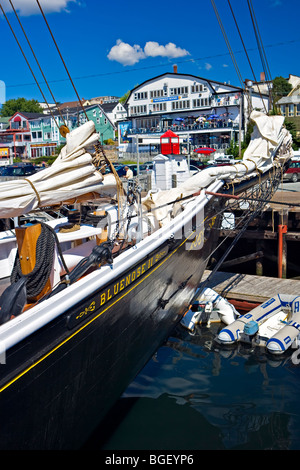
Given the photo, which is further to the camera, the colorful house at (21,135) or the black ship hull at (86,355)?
the colorful house at (21,135)

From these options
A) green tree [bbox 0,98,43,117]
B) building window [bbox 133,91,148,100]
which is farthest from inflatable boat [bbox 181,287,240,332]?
green tree [bbox 0,98,43,117]

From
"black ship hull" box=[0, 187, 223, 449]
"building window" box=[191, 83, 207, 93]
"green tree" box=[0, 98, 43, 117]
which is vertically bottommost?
"black ship hull" box=[0, 187, 223, 449]

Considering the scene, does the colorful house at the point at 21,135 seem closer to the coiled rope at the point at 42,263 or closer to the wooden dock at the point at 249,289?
the wooden dock at the point at 249,289

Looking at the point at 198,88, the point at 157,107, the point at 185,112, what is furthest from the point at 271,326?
the point at 157,107

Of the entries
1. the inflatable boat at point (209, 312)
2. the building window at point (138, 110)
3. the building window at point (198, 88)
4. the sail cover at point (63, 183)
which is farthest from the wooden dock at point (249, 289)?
the building window at point (138, 110)

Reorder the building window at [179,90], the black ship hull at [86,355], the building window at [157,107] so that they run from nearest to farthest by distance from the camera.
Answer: the black ship hull at [86,355], the building window at [179,90], the building window at [157,107]

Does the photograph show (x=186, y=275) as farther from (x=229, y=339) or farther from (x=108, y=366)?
(x=108, y=366)

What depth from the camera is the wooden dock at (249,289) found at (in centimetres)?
1066

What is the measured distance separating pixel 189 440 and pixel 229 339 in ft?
10.4

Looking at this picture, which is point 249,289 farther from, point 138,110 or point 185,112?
point 138,110

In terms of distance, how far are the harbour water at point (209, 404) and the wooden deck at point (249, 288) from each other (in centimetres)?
197

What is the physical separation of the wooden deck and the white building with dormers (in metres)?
37.3

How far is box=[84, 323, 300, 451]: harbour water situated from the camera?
6.12 m

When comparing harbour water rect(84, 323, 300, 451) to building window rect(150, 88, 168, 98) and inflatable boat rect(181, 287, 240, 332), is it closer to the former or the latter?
inflatable boat rect(181, 287, 240, 332)
